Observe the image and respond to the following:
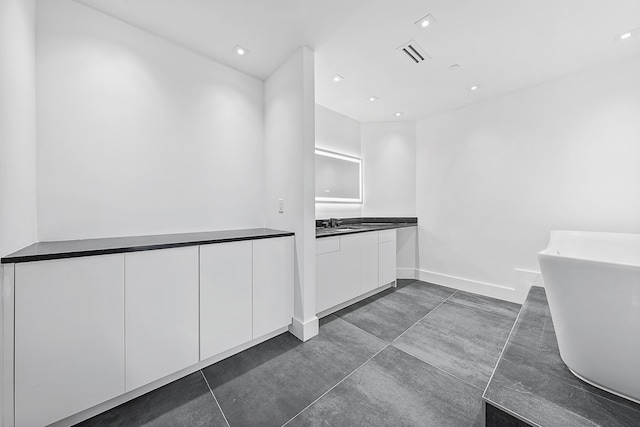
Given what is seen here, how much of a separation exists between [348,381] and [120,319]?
1.41 meters

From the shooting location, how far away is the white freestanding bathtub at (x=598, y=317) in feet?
2.62

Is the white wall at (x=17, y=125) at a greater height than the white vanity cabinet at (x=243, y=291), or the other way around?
the white wall at (x=17, y=125)

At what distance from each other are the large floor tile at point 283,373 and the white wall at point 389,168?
2193 millimetres

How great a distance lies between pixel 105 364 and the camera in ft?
3.97

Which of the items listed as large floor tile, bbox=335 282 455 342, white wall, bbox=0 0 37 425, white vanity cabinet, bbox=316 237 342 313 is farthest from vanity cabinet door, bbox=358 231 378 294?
white wall, bbox=0 0 37 425

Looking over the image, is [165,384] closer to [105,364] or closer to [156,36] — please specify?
[105,364]

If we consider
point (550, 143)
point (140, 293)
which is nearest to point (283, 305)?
point (140, 293)

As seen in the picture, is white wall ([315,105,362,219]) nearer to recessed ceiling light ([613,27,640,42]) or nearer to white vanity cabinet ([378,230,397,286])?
white vanity cabinet ([378,230,397,286])

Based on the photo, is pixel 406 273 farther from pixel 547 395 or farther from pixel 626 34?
pixel 626 34

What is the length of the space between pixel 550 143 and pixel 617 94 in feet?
1.88

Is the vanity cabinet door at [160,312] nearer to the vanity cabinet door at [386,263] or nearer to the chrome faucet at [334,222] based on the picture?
the chrome faucet at [334,222]

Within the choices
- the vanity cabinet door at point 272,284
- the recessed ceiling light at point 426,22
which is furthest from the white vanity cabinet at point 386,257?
the recessed ceiling light at point 426,22

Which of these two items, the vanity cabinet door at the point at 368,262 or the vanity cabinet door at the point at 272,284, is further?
the vanity cabinet door at the point at 368,262

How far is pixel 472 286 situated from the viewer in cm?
302
